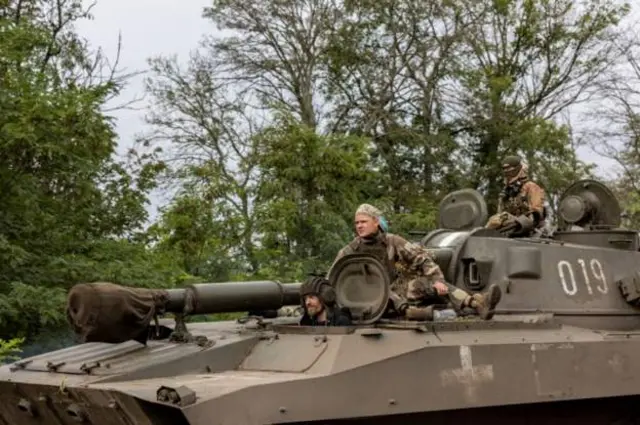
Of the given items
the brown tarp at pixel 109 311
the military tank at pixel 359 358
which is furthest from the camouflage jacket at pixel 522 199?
the brown tarp at pixel 109 311

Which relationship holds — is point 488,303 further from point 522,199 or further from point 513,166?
point 513,166

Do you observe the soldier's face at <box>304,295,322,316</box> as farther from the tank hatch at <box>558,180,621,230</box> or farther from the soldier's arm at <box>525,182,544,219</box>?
the tank hatch at <box>558,180,621,230</box>

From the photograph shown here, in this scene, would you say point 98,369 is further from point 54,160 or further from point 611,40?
point 611,40

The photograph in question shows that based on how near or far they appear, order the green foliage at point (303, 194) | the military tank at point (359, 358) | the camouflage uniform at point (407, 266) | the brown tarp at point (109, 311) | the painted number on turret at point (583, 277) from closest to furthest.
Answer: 1. the military tank at point (359, 358)
2. the brown tarp at point (109, 311)
3. the camouflage uniform at point (407, 266)
4. the painted number on turret at point (583, 277)
5. the green foliage at point (303, 194)

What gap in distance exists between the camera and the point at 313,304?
8.43 m

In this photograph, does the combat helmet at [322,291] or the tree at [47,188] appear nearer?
the combat helmet at [322,291]

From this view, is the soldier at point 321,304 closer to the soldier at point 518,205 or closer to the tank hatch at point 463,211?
the soldier at point 518,205

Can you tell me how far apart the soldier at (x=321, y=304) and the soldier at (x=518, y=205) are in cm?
264

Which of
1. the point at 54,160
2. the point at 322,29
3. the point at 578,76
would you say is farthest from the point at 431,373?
the point at 578,76

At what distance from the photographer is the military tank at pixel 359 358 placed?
7.14 metres

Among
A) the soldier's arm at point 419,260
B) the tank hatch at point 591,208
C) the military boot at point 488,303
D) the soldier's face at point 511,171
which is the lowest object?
the military boot at point 488,303

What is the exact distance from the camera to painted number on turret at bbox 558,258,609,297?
384 inches

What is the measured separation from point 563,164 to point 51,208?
18376 mm

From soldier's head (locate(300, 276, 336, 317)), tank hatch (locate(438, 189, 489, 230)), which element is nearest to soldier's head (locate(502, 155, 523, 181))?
tank hatch (locate(438, 189, 489, 230))
